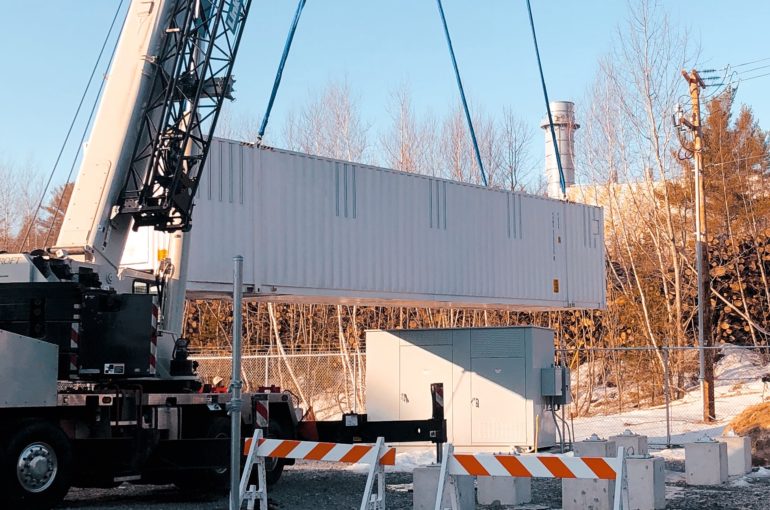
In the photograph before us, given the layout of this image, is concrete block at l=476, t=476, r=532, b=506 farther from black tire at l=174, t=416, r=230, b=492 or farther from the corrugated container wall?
the corrugated container wall

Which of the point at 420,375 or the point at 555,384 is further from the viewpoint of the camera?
the point at 420,375

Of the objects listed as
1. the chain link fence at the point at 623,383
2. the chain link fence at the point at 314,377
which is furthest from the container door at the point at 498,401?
the chain link fence at the point at 314,377

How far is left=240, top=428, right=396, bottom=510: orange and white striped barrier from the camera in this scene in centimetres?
946

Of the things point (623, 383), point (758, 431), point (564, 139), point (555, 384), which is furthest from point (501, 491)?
point (564, 139)

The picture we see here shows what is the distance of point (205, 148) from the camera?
13.1m

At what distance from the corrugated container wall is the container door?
3.89ft

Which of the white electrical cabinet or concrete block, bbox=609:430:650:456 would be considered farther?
the white electrical cabinet

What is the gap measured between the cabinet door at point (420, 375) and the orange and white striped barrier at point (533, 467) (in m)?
10.0

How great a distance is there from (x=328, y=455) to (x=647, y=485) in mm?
3797

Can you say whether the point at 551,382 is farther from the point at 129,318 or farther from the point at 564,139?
the point at 564,139

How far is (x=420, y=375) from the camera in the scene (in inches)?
765

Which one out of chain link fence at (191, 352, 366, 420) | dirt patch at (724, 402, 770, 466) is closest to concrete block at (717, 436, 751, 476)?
dirt patch at (724, 402, 770, 466)

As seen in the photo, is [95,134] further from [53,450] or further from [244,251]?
[53,450]

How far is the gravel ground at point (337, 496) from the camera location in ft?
39.0
